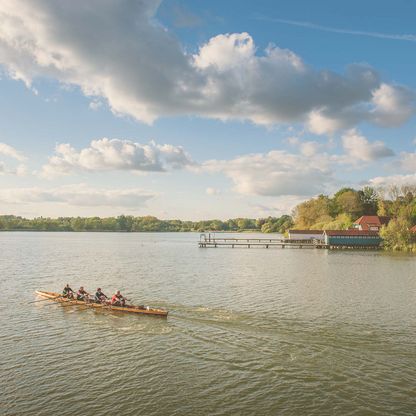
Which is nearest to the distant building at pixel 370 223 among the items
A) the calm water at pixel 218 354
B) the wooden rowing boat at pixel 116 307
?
the calm water at pixel 218 354

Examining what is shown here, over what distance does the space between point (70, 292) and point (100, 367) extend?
17.8 meters

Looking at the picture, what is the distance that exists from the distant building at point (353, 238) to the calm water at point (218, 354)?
69.2 m

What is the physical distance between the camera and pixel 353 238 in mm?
111938

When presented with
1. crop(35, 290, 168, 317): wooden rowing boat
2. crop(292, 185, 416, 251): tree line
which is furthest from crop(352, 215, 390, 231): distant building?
crop(35, 290, 168, 317): wooden rowing boat

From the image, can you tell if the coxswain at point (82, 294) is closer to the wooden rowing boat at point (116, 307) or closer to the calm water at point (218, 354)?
the wooden rowing boat at point (116, 307)

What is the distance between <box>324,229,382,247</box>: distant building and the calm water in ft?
227

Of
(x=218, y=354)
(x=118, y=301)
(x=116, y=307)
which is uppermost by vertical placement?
(x=118, y=301)

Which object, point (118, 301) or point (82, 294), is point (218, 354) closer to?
point (118, 301)

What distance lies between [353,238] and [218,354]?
97890 millimetres

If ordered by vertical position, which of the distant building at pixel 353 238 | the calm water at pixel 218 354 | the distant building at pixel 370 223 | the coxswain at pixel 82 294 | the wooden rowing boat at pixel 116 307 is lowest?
the calm water at pixel 218 354

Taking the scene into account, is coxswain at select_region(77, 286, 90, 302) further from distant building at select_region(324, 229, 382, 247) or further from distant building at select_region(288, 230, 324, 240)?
distant building at select_region(288, 230, 324, 240)

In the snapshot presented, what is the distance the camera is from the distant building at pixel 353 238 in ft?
360

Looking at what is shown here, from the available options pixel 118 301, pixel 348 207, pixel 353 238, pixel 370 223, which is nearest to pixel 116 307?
pixel 118 301

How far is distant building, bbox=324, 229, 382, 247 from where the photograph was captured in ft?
360
